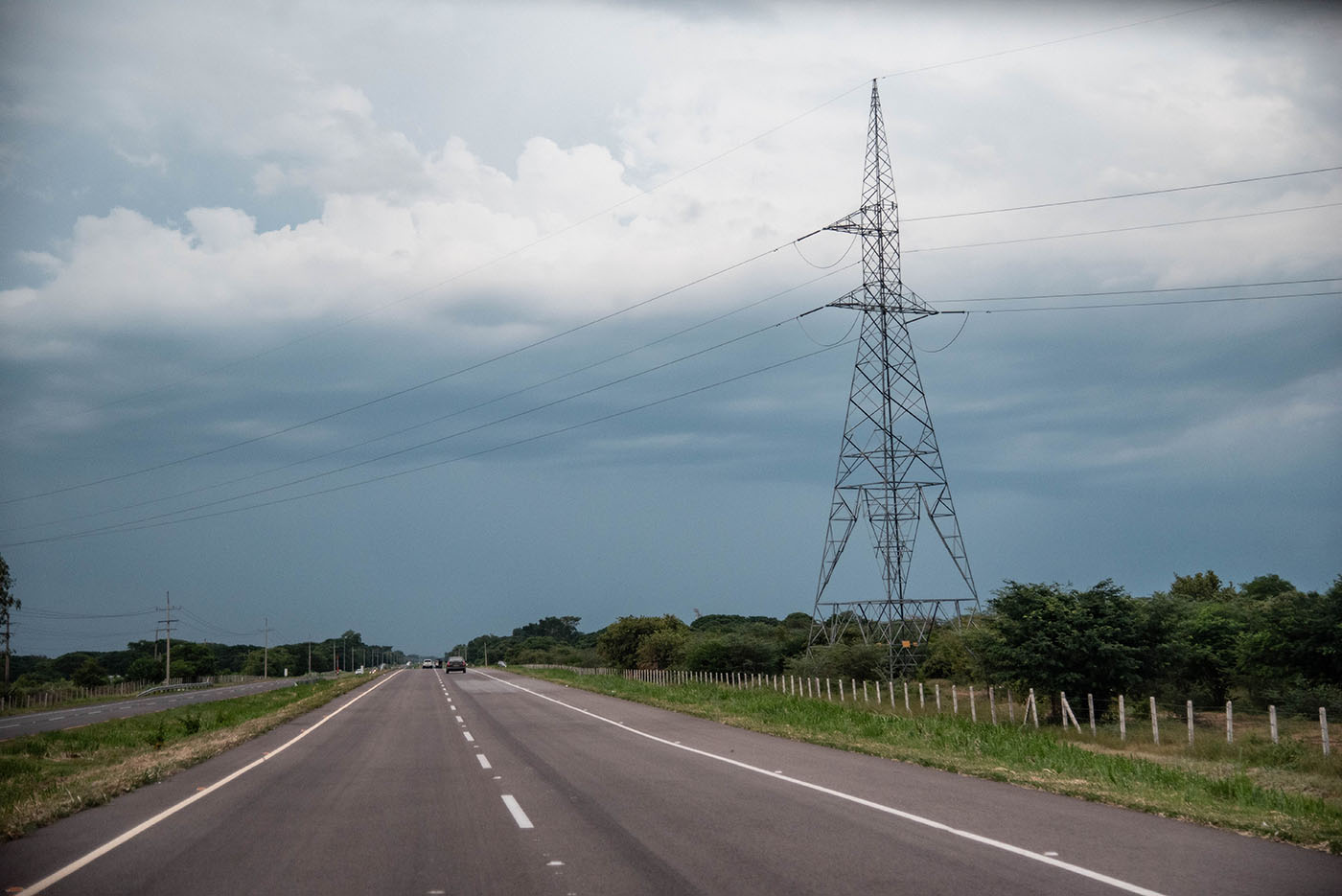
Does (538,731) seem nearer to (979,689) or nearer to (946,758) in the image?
(946,758)

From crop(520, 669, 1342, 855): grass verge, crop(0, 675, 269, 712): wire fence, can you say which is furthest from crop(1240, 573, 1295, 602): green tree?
crop(0, 675, 269, 712): wire fence

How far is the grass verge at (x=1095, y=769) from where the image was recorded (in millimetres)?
11531

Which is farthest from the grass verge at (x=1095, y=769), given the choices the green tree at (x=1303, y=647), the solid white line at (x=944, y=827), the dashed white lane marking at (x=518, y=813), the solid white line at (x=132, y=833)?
the green tree at (x=1303, y=647)

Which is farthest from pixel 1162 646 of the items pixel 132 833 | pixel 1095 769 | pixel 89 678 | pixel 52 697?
pixel 89 678

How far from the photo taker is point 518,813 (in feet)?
39.2

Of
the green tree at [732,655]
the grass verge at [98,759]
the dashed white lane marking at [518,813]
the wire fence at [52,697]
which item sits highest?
the dashed white lane marking at [518,813]

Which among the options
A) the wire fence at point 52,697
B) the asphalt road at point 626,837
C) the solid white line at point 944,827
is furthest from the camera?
the wire fence at point 52,697

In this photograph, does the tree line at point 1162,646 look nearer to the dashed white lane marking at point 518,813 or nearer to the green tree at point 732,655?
the dashed white lane marking at point 518,813

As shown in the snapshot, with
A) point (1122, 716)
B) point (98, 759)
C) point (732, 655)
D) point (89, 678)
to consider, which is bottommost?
point (89, 678)

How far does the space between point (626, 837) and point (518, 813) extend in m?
2.23

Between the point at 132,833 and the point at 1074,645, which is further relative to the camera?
the point at 1074,645

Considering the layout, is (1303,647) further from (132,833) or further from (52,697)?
(52,697)

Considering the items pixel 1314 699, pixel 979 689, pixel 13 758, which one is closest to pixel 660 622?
pixel 979 689

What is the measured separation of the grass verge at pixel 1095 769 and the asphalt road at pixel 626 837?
2.08ft
